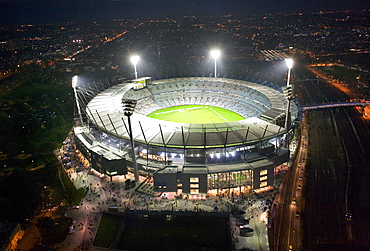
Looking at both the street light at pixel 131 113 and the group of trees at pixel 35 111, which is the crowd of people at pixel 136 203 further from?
the group of trees at pixel 35 111

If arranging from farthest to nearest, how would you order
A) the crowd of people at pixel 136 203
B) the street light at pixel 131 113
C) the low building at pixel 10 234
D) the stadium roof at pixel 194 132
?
the stadium roof at pixel 194 132
the street light at pixel 131 113
the crowd of people at pixel 136 203
the low building at pixel 10 234

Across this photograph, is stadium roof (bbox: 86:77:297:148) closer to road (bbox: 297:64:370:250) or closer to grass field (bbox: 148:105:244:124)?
road (bbox: 297:64:370:250)

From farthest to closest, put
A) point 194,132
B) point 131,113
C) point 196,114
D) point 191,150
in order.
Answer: point 196,114 → point 194,132 → point 191,150 → point 131,113

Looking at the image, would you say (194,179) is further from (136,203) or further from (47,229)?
(47,229)

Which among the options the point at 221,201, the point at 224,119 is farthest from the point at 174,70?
the point at 221,201

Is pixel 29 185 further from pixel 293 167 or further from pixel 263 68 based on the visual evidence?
pixel 263 68

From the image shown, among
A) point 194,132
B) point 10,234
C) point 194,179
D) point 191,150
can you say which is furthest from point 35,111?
point 194,179

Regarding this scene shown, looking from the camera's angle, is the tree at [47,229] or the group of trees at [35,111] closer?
the tree at [47,229]

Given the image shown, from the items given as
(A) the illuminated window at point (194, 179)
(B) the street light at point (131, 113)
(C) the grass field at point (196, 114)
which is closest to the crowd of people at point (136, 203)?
(B) the street light at point (131, 113)

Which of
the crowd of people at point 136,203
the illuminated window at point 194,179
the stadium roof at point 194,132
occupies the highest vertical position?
the stadium roof at point 194,132
